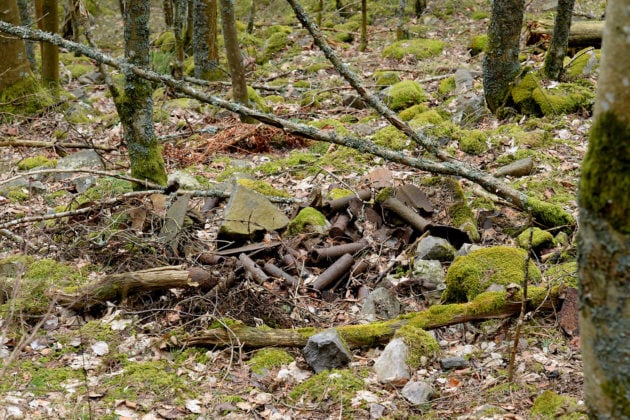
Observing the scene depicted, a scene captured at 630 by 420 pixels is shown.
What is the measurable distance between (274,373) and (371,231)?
2.53m

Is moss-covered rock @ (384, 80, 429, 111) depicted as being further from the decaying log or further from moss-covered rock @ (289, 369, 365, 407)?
moss-covered rock @ (289, 369, 365, 407)

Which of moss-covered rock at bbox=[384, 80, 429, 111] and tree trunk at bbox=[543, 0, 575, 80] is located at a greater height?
tree trunk at bbox=[543, 0, 575, 80]

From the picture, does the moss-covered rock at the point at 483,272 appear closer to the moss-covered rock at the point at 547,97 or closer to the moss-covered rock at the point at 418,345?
the moss-covered rock at the point at 418,345

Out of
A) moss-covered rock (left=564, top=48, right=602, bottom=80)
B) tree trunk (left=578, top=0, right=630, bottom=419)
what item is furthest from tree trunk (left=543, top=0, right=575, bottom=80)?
tree trunk (left=578, top=0, right=630, bottom=419)

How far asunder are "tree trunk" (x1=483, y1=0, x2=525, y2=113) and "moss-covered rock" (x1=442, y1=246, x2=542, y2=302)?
16.2ft

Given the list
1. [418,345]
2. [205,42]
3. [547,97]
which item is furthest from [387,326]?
[205,42]

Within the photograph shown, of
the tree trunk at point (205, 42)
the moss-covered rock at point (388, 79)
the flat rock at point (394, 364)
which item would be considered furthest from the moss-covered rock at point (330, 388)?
the tree trunk at point (205, 42)

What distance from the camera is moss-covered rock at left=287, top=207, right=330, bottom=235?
6.32 metres

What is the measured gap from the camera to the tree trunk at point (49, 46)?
11617mm

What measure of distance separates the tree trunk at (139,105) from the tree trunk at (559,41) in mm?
6490

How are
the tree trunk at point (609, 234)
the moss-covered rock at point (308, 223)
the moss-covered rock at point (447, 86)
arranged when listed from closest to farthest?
the tree trunk at point (609, 234) < the moss-covered rock at point (308, 223) < the moss-covered rock at point (447, 86)

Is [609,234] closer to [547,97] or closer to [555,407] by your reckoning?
[555,407]

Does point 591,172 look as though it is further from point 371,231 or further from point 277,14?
point 277,14

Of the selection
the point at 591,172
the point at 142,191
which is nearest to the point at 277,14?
the point at 142,191
